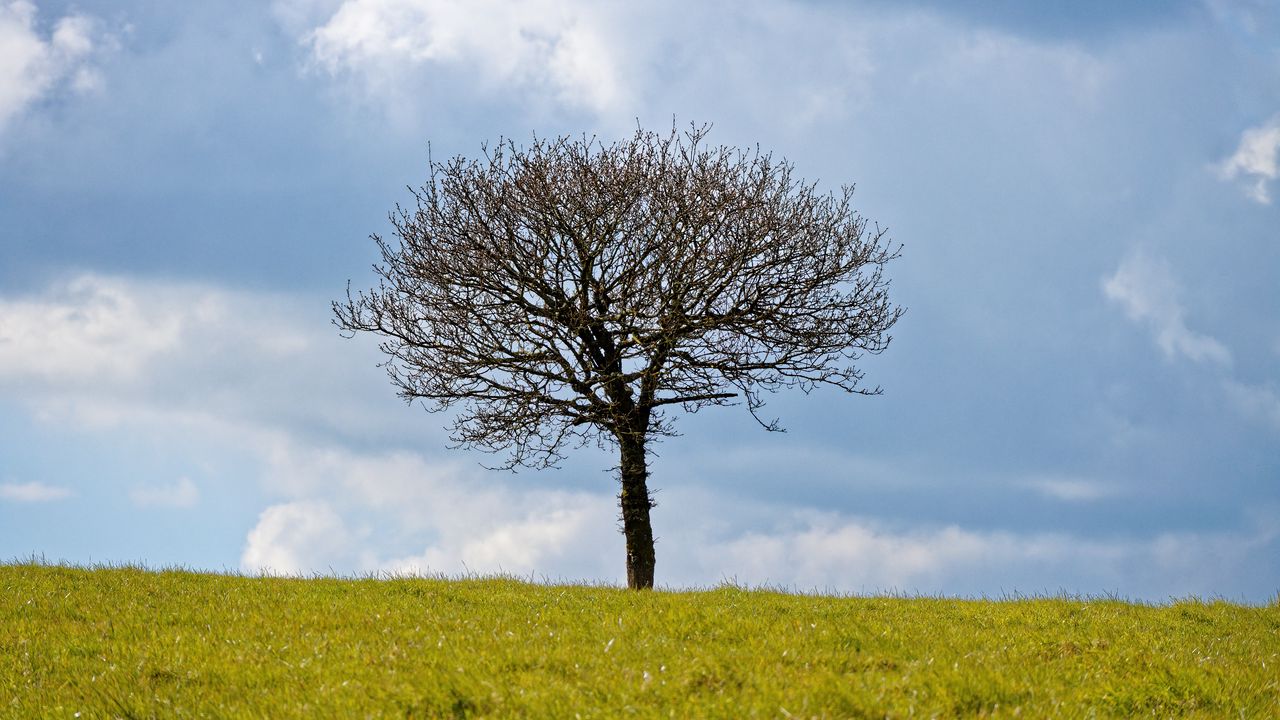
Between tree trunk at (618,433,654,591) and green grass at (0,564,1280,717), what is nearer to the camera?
green grass at (0,564,1280,717)

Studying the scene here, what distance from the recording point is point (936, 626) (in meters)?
14.2

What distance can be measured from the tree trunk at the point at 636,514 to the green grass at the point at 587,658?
17.2ft

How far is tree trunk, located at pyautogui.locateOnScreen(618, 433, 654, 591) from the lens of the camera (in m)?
22.2

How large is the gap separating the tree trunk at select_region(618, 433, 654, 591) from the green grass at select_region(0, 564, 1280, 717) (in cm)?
525

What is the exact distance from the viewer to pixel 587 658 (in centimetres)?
1046

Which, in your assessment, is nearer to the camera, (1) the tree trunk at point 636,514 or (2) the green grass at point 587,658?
(2) the green grass at point 587,658

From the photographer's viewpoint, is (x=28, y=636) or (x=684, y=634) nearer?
(x=684, y=634)

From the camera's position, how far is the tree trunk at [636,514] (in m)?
22.2

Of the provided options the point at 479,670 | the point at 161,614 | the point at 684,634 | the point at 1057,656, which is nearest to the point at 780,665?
the point at 684,634

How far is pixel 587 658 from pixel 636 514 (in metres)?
11.8

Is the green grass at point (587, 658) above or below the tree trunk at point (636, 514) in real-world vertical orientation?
below

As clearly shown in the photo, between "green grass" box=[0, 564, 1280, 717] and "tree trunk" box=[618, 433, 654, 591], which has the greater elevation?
"tree trunk" box=[618, 433, 654, 591]

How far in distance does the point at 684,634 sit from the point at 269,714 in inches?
192

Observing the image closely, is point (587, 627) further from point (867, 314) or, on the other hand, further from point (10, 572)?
point (10, 572)
